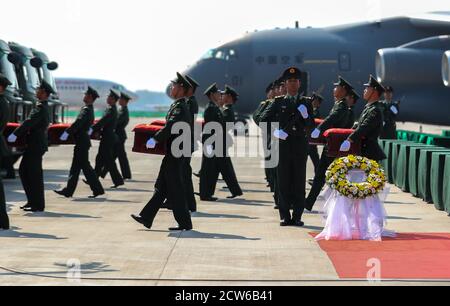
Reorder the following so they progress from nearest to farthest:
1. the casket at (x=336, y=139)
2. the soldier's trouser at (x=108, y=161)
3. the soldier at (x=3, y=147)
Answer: the soldier at (x=3, y=147) → the casket at (x=336, y=139) → the soldier's trouser at (x=108, y=161)

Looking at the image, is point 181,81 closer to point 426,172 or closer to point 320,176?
point 320,176

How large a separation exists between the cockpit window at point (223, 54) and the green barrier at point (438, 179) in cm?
2085

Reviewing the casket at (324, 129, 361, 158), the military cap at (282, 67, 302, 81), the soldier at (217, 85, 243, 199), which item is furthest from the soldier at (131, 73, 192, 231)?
the soldier at (217, 85, 243, 199)

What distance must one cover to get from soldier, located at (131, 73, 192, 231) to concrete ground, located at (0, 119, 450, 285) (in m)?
0.23

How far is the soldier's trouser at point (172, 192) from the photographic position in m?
12.0

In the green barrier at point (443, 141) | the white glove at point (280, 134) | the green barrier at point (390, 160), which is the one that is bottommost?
the green barrier at point (390, 160)

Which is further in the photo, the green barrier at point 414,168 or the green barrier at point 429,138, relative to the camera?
the green barrier at point 429,138

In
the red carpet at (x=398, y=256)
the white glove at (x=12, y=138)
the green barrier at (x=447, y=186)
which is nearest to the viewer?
the red carpet at (x=398, y=256)

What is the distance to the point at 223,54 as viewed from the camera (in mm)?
35562

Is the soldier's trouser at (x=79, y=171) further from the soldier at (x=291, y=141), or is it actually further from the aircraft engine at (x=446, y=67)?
the aircraft engine at (x=446, y=67)

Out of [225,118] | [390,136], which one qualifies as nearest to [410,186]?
[225,118]

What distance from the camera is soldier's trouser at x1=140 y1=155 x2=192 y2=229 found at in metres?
12.0

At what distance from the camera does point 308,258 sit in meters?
9.93

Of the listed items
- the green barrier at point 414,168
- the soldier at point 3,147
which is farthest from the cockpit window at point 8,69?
the green barrier at point 414,168
